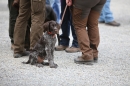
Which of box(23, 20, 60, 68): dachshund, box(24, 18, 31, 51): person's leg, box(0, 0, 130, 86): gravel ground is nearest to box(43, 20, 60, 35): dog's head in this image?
box(23, 20, 60, 68): dachshund

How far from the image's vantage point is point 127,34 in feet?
30.8

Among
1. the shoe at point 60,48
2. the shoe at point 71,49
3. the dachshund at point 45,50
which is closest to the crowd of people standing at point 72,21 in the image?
the shoe at point 71,49

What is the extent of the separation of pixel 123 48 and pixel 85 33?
171 cm

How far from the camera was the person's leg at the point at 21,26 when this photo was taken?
6.78 meters

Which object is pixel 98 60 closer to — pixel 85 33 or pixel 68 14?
pixel 85 33

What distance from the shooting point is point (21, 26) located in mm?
6957

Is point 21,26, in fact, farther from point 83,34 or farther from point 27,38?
point 83,34

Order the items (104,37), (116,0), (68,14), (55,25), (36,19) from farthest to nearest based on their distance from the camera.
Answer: (116,0)
(104,37)
(68,14)
(36,19)
(55,25)

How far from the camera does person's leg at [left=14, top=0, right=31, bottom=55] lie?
6781mm

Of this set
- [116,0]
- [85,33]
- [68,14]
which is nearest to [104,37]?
[68,14]

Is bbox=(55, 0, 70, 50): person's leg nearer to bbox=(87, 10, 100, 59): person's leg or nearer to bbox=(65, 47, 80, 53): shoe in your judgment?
bbox=(65, 47, 80, 53): shoe

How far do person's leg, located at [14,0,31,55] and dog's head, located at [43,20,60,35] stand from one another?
75 cm

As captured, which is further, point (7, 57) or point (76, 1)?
point (7, 57)

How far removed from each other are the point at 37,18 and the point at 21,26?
16.7 inches
